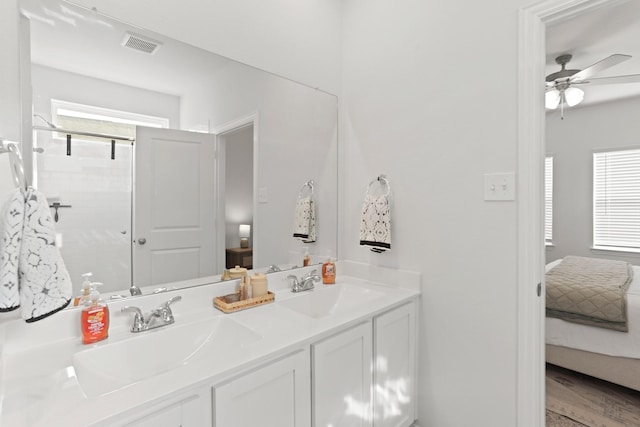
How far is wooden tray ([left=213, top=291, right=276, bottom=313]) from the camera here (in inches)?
51.4

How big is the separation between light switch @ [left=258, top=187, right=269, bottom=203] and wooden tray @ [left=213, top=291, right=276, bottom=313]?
19.0 inches

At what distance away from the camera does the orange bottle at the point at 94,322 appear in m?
1.00

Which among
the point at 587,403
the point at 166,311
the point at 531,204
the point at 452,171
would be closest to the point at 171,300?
the point at 166,311

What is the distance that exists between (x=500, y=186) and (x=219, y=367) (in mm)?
1289

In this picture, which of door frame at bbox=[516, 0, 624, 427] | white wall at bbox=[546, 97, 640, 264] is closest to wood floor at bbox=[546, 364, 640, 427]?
door frame at bbox=[516, 0, 624, 427]

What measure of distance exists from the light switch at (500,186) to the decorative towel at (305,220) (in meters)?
0.91

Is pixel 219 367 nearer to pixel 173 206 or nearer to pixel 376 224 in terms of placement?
pixel 173 206

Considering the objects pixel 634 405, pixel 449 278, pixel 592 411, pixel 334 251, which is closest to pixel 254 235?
pixel 334 251

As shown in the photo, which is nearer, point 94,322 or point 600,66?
point 94,322

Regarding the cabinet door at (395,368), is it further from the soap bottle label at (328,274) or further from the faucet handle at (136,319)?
the faucet handle at (136,319)

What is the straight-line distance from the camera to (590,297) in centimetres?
220

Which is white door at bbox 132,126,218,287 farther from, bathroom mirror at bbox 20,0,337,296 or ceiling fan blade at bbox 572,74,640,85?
ceiling fan blade at bbox 572,74,640,85

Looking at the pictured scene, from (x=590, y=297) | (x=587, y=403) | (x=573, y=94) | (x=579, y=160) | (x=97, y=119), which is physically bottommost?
(x=587, y=403)

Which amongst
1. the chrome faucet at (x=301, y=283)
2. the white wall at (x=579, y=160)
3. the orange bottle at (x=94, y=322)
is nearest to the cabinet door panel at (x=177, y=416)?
the orange bottle at (x=94, y=322)
